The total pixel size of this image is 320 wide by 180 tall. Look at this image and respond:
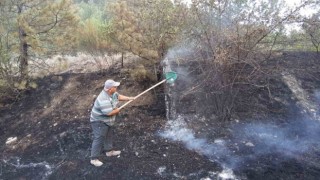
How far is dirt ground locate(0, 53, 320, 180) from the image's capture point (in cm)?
589

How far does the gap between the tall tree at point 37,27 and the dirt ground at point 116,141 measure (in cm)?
103

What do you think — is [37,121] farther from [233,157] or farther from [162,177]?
[233,157]

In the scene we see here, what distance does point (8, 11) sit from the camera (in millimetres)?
8992

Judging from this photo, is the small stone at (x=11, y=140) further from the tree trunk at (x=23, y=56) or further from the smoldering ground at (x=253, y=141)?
the smoldering ground at (x=253, y=141)

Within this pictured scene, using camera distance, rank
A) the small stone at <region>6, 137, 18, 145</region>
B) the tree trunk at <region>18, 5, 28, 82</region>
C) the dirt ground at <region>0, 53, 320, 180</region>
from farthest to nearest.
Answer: the tree trunk at <region>18, 5, 28, 82</region> → the small stone at <region>6, 137, 18, 145</region> → the dirt ground at <region>0, 53, 320, 180</region>

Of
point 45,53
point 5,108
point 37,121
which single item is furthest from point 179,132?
point 5,108

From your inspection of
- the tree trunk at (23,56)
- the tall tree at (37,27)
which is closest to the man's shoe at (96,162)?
the tall tree at (37,27)

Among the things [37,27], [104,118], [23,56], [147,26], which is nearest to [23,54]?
[23,56]

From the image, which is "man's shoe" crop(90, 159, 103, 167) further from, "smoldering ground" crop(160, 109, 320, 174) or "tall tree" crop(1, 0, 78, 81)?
"tall tree" crop(1, 0, 78, 81)

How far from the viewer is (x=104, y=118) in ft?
20.0

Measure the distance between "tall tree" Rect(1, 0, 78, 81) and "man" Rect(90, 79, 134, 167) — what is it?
360 centimetres

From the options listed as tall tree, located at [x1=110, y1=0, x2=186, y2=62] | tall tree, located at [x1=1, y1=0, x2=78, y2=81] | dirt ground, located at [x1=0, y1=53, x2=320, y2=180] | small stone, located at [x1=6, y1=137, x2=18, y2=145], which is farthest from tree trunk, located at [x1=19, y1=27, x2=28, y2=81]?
tall tree, located at [x1=110, y1=0, x2=186, y2=62]

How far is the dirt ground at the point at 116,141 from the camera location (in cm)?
589

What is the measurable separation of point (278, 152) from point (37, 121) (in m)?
Result: 5.42
